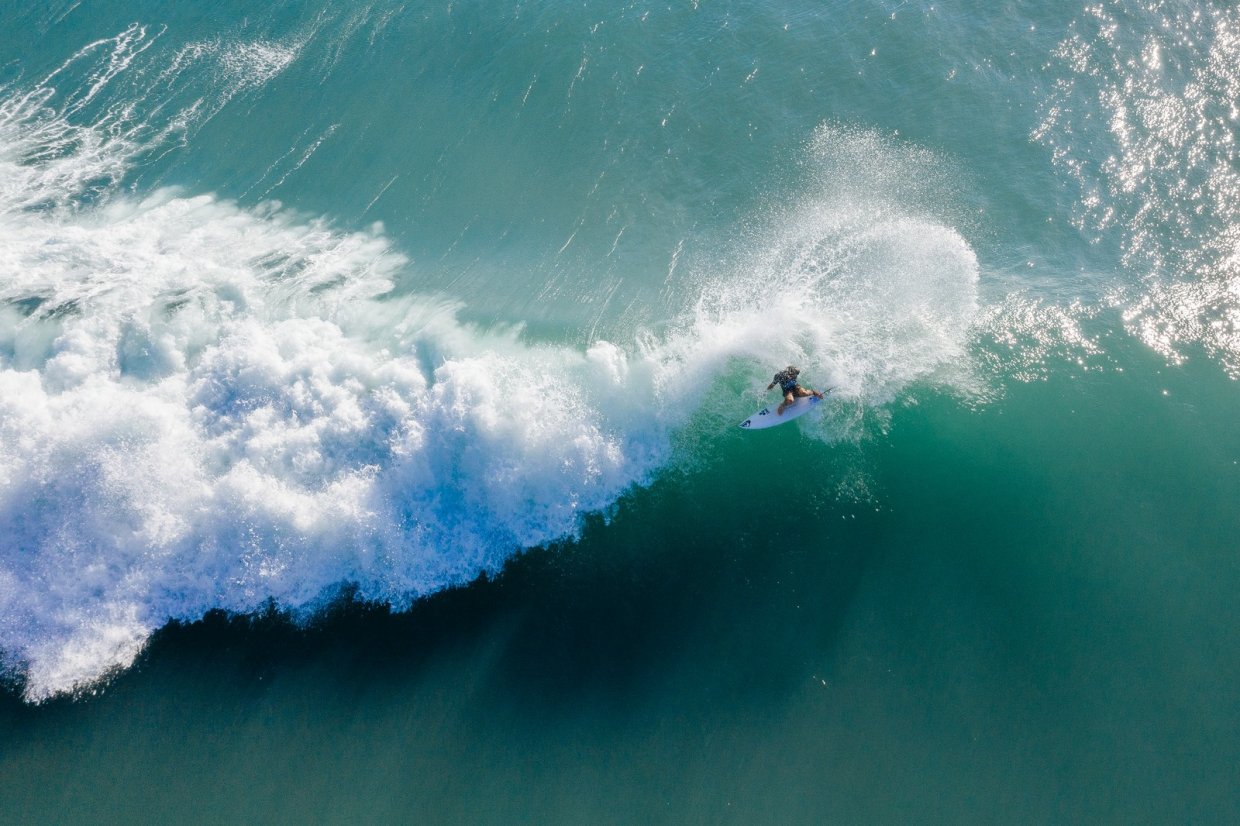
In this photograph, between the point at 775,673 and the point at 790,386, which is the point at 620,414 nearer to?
the point at 790,386

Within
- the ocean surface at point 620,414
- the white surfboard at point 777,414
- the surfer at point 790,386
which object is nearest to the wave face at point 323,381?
the ocean surface at point 620,414

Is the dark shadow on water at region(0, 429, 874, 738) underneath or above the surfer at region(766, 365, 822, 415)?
underneath

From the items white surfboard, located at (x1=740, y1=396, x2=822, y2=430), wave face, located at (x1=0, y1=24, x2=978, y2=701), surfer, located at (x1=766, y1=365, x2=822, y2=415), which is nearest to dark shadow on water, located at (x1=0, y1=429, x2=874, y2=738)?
wave face, located at (x1=0, y1=24, x2=978, y2=701)

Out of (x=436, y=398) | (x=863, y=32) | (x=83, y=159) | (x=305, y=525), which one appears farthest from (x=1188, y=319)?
(x=83, y=159)

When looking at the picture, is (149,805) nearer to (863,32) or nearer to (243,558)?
Answer: (243,558)

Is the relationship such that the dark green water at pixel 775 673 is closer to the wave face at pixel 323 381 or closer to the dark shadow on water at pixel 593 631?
the dark shadow on water at pixel 593 631

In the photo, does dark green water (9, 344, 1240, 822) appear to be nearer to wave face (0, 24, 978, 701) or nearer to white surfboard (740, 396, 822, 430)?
white surfboard (740, 396, 822, 430)
